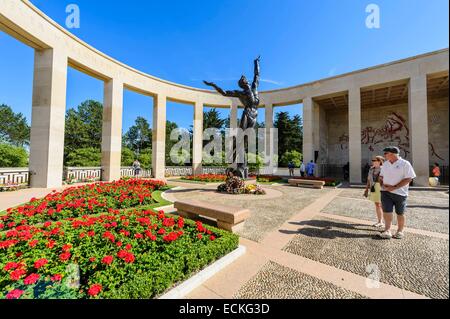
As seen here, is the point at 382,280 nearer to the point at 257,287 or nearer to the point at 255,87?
the point at 257,287

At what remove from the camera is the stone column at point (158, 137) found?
18.2 m

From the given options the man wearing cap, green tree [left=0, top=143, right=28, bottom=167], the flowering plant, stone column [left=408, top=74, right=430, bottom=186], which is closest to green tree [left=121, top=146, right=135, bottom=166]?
green tree [left=0, top=143, right=28, bottom=167]

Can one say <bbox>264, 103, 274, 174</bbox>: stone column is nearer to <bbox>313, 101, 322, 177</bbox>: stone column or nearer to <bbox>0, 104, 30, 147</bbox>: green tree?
<bbox>313, 101, 322, 177</bbox>: stone column

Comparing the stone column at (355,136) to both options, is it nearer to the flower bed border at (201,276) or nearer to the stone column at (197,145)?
the stone column at (197,145)

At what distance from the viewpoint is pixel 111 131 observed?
14938 millimetres

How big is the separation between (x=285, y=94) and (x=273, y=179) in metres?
10.2

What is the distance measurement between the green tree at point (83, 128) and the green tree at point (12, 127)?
14.6 meters

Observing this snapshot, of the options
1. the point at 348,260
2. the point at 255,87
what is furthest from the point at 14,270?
the point at 255,87

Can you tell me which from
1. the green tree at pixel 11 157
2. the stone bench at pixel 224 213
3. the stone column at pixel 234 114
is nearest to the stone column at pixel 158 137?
the stone column at pixel 234 114

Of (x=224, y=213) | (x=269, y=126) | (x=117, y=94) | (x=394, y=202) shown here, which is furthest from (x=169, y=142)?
(x=394, y=202)

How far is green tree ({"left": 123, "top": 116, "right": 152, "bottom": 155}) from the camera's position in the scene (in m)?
50.7

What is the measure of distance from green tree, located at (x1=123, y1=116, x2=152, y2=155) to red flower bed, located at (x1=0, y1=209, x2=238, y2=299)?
165ft

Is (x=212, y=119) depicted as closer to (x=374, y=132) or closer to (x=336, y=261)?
(x=374, y=132)
